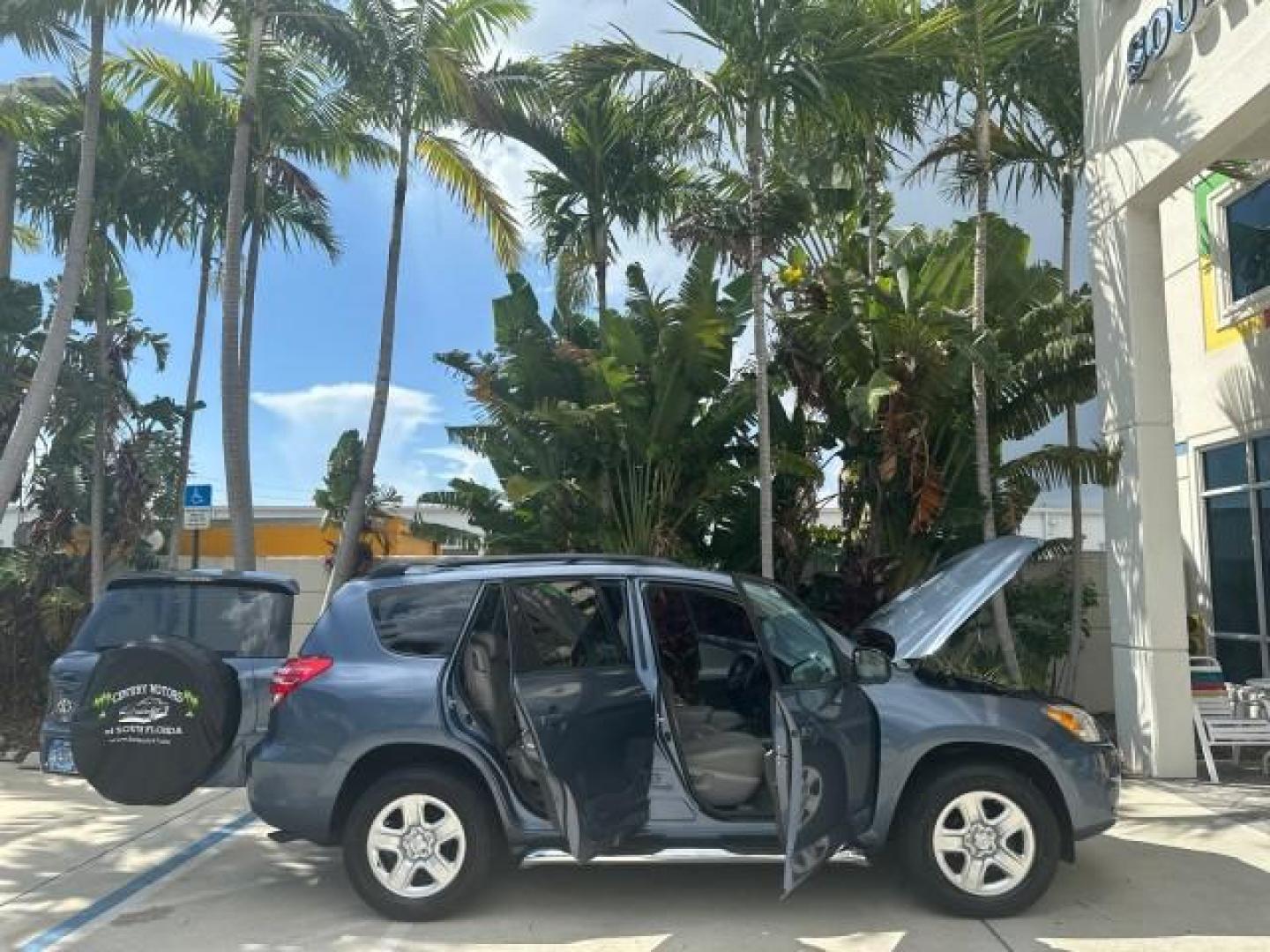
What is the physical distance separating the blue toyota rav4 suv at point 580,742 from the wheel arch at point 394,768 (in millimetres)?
10

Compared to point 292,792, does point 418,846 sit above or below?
below

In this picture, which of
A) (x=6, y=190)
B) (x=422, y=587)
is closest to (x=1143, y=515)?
(x=422, y=587)

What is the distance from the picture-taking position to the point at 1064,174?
10797mm

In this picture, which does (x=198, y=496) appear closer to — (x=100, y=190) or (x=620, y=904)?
(x=100, y=190)

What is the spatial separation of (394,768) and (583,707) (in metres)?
1.03

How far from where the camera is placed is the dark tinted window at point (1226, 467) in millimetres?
11492

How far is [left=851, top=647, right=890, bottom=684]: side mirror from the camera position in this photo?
5105mm

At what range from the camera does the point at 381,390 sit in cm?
1223

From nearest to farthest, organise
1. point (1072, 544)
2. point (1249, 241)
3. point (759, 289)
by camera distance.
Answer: point (759, 289)
point (1072, 544)
point (1249, 241)

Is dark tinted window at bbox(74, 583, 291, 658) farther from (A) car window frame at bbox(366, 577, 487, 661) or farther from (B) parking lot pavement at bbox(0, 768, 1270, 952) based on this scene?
(A) car window frame at bbox(366, 577, 487, 661)

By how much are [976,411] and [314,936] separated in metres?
7.31

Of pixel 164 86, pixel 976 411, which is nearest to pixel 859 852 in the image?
pixel 976 411

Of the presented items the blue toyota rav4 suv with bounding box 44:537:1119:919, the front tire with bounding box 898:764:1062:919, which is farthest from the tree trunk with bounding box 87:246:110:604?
the front tire with bounding box 898:764:1062:919

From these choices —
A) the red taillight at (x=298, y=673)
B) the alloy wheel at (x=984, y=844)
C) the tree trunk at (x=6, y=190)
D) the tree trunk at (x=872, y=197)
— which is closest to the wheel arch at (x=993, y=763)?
the alloy wheel at (x=984, y=844)
